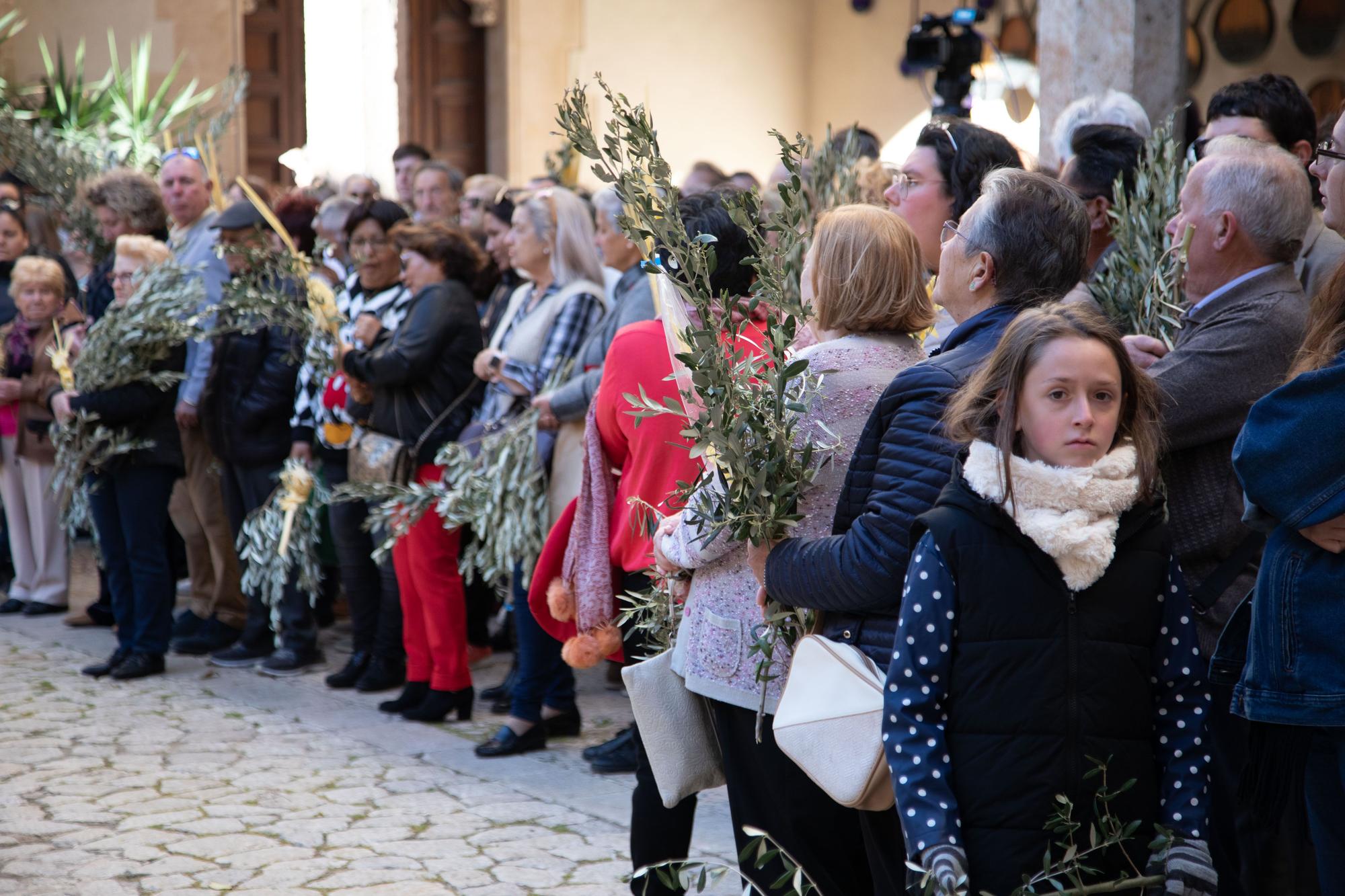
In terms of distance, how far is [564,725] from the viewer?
5.69 m

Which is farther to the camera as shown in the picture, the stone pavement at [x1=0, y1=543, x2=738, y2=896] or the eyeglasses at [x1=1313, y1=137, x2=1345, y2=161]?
the stone pavement at [x1=0, y1=543, x2=738, y2=896]

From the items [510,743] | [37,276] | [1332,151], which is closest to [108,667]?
[37,276]

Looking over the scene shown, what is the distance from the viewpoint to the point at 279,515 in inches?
264

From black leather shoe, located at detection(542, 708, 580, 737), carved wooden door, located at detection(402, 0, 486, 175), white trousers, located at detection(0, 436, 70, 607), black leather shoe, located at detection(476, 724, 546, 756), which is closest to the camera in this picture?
black leather shoe, located at detection(476, 724, 546, 756)

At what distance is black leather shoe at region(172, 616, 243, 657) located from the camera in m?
7.26

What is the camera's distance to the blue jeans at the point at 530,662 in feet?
18.0

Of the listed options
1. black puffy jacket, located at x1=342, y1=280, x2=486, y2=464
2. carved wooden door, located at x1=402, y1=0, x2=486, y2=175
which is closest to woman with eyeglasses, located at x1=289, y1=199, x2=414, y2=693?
black puffy jacket, located at x1=342, y1=280, x2=486, y2=464

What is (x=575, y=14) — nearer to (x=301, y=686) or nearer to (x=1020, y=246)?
(x=301, y=686)

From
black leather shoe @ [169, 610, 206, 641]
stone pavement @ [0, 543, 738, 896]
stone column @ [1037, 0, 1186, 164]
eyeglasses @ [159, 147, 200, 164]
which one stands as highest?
stone column @ [1037, 0, 1186, 164]

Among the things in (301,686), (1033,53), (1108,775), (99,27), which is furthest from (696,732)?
(1033,53)

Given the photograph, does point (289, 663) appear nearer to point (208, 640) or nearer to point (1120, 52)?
point (208, 640)

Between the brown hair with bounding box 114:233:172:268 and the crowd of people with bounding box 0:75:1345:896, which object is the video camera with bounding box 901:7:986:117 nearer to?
the crowd of people with bounding box 0:75:1345:896

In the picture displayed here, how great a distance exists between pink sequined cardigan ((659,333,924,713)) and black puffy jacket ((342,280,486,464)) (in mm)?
2893

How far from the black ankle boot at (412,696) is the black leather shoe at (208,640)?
1582 mm
